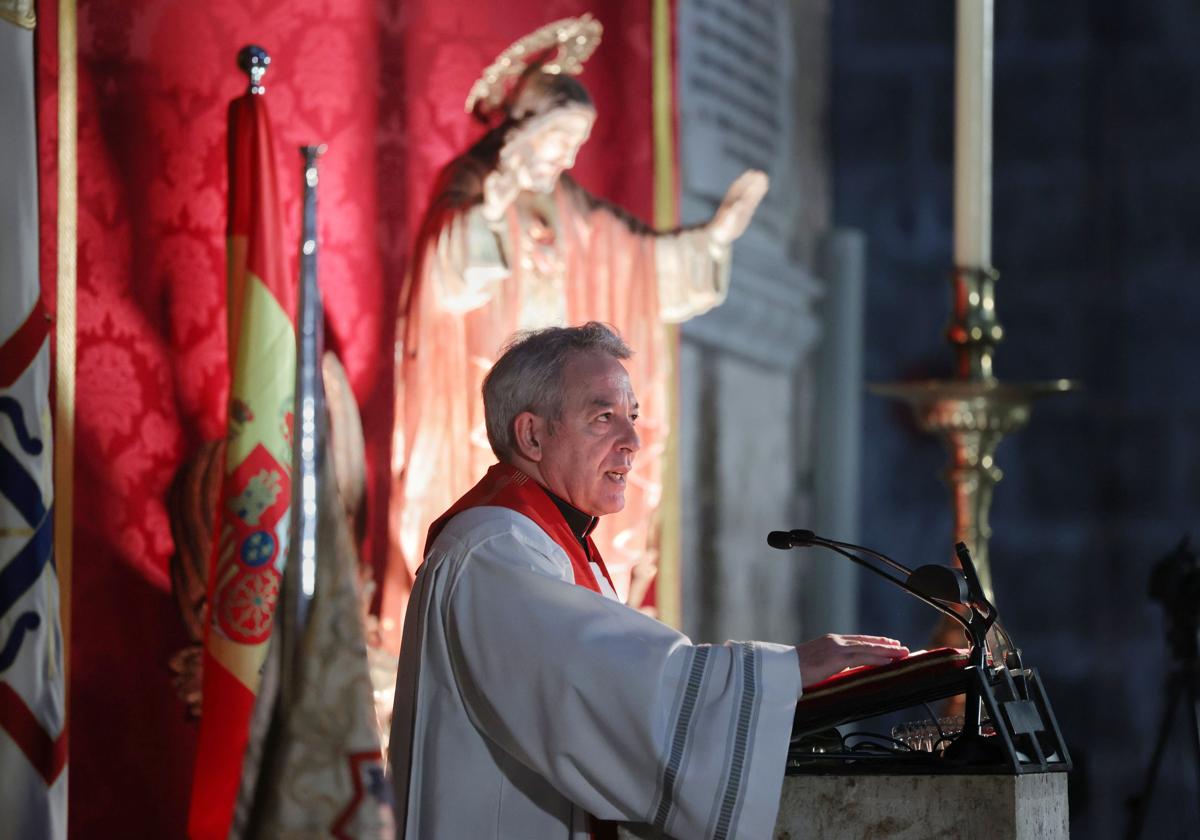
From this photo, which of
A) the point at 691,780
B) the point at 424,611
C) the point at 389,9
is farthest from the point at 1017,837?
the point at 389,9

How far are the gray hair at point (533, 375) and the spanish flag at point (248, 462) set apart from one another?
1037mm

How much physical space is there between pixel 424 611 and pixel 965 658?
78 centimetres

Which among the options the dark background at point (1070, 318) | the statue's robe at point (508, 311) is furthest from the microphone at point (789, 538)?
the dark background at point (1070, 318)

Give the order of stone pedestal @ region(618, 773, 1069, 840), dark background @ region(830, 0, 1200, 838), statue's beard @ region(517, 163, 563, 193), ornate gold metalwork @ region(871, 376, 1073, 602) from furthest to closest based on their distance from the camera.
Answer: dark background @ region(830, 0, 1200, 838)
statue's beard @ region(517, 163, 563, 193)
ornate gold metalwork @ region(871, 376, 1073, 602)
stone pedestal @ region(618, 773, 1069, 840)

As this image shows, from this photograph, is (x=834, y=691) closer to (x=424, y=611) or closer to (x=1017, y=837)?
(x=1017, y=837)

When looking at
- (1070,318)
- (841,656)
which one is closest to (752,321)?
(1070,318)

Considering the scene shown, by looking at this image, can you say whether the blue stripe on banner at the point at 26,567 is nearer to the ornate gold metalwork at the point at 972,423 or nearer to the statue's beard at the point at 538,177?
the statue's beard at the point at 538,177

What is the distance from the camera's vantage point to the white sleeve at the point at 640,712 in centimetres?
220

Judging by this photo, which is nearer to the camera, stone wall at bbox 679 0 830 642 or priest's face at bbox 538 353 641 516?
priest's face at bbox 538 353 641 516

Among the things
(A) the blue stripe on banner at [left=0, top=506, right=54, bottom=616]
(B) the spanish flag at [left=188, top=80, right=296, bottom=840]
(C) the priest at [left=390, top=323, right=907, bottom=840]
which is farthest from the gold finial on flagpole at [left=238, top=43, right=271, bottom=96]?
(C) the priest at [left=390, top=323, right=907, bottom=840]

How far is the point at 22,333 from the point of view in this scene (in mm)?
3107

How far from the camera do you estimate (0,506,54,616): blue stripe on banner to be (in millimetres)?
3049

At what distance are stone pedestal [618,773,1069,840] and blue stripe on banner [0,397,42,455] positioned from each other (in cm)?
159

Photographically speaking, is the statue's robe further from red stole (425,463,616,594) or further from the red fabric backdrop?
red stole (425,463,616,594)
